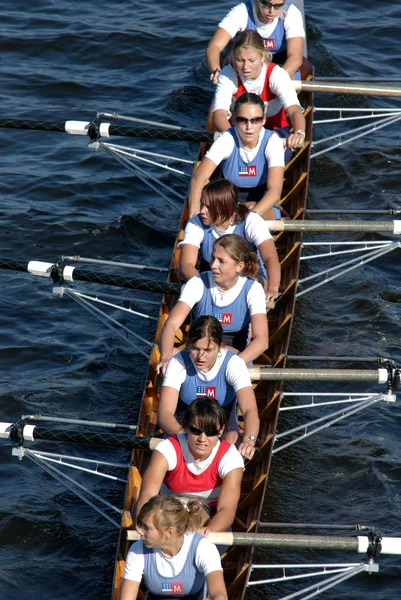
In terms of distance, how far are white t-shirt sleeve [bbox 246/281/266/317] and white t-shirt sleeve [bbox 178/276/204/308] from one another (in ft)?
1.02

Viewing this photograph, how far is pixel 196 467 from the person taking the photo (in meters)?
5.20

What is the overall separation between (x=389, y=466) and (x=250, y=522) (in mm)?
2128

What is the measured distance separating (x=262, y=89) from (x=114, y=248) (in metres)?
2.87

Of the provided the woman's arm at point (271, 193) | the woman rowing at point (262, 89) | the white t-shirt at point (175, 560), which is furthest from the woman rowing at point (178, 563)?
the woman rowing at point (262, 89)

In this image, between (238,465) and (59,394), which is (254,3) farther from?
(238,465)

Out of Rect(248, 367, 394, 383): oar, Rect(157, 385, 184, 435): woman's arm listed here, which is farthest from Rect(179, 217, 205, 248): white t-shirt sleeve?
Rect(157, 385, 184, 435): woman's arm

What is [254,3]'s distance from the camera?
8.77m

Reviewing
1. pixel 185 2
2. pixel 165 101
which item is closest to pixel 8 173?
pixel 165 101

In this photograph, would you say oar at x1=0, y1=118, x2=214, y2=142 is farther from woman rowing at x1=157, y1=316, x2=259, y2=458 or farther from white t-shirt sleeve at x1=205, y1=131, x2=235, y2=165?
woman rowing at x1=157, y1=316, x2=259, y2=458

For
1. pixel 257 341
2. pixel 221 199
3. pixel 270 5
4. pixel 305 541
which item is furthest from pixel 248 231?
pixel 270 5

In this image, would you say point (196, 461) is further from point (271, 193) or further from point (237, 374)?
point (271, 193)

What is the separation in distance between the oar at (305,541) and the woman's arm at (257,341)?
127 cm

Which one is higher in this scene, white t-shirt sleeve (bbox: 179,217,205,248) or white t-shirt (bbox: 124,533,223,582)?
white t-shirt sleeve (bbox: 179,217,205,248)

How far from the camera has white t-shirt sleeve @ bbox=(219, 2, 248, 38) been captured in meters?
8.78
